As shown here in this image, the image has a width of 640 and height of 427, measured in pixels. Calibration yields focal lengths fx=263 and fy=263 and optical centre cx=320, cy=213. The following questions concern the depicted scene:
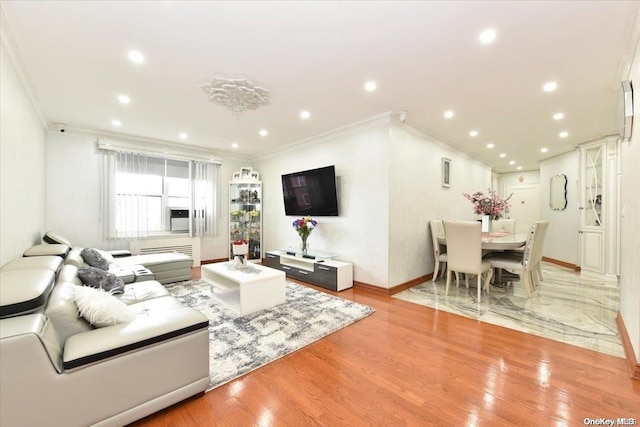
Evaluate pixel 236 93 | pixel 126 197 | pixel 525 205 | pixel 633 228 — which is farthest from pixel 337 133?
pixel 525 205

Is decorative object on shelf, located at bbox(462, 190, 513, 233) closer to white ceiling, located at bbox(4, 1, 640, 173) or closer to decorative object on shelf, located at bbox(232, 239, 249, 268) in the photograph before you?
white ceiling, located at bbox(4, 1, 640, 173)

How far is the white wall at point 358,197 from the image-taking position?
392 centimetres

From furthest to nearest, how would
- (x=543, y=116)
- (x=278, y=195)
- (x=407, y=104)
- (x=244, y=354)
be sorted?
(x=278, y=195), (x=543, y=116), (x=407, y=104), (x=244, y=354)

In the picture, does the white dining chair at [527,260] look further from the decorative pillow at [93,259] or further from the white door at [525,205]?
the white door at [525,205]

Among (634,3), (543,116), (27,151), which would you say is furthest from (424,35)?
(27,151)

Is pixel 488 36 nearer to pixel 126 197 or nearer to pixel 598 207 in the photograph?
pixel 598 207

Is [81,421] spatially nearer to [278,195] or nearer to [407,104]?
[407,104]

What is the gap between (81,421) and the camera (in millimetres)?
1330

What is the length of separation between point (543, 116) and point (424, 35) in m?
2.92

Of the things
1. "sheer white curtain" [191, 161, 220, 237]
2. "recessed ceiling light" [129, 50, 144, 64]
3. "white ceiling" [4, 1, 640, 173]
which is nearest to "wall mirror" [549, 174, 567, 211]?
"white ceiling" [4, 1, 640, 173]

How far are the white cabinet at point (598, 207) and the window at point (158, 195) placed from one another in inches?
294

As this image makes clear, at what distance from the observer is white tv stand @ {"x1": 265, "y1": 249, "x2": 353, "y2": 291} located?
13.3ft

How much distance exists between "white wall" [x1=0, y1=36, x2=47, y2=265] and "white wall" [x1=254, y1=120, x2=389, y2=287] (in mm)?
3693

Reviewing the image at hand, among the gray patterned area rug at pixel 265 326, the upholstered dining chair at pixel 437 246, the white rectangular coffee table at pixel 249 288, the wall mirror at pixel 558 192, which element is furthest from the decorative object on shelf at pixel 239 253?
the wall mirror at pixel 558 192
